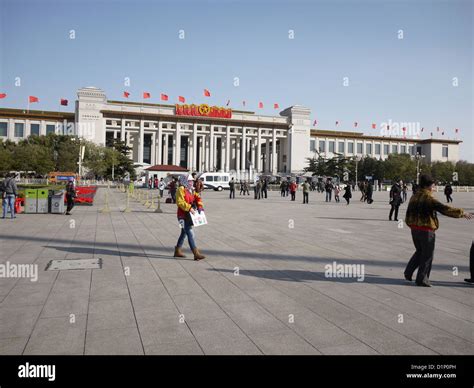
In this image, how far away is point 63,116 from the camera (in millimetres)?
89875

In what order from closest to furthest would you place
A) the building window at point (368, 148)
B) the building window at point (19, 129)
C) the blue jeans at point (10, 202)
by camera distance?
the blue jeans at point (10, 202) → the building window at point (19, 129) → the building window at point (368, 148)

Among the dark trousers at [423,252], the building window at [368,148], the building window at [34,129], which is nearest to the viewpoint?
the dark trousers at [423,252]

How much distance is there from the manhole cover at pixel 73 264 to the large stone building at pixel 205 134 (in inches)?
3113

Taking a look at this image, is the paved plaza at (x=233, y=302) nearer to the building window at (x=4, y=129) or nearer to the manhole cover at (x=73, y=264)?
the manhole cover at (x=73, y=264)

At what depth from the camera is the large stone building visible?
86.5 metres

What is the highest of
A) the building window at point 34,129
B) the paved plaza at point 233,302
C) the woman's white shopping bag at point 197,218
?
the building window at point 34,129

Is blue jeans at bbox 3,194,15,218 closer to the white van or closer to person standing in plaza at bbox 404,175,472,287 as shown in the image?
person standing in plaza at bbox 404,175,472,287

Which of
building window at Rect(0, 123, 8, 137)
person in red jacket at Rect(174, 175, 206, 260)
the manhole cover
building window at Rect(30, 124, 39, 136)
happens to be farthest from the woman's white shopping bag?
building window at Rect(0, 123, 8, 137)

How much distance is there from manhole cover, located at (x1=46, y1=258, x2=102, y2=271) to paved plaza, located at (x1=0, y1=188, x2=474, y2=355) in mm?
191

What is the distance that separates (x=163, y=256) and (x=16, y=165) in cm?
5035

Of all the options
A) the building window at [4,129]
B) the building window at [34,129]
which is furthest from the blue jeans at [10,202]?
the building window at [4,129]

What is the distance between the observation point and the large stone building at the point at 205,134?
86500 mm

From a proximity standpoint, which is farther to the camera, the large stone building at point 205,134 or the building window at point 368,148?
the building window at point 368,148

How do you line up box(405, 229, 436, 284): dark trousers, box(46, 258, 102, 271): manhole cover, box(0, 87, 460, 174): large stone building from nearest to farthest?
box(405, 229, 436, 284): dark trousers
box(46, 258, 102, 271): manhole cover
box(0, 87, 460, 174): large stone building
